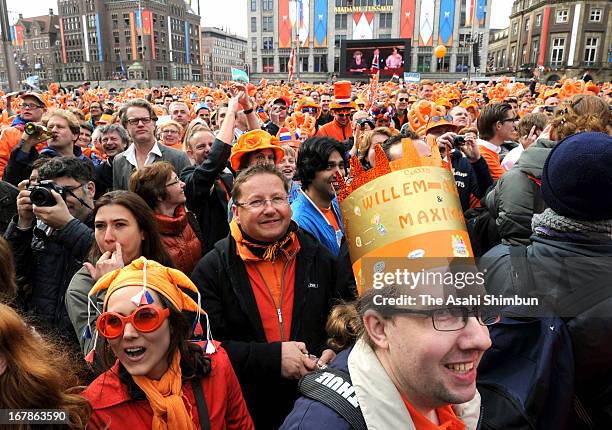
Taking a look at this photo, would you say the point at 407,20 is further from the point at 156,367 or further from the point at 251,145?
the point at 156,367

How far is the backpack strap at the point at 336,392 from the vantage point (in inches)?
44.6

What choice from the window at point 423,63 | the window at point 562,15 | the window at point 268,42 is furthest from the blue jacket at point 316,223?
the window at point 562,15

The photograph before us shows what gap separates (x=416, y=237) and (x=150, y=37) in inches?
3573

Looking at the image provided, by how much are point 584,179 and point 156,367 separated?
1.76 m

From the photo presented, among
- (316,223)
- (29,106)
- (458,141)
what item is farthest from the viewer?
(29,106)

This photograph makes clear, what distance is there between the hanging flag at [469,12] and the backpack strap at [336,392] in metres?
62.5

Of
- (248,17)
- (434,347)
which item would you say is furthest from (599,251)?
(248,17)

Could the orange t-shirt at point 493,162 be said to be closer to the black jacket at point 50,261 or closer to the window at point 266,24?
the black jacket at point 50,261

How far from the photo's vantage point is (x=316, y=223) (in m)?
3.00

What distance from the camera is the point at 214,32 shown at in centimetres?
11406

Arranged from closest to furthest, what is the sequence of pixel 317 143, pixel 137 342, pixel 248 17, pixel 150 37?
pixel 137 342, pixel 317 143, pixel 248 17, pixel 150 37

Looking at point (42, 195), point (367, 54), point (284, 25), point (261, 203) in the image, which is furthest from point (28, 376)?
point (284, 25)

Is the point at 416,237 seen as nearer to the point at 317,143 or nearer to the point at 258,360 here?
the point at 258,360

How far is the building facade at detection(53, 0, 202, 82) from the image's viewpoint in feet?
262
